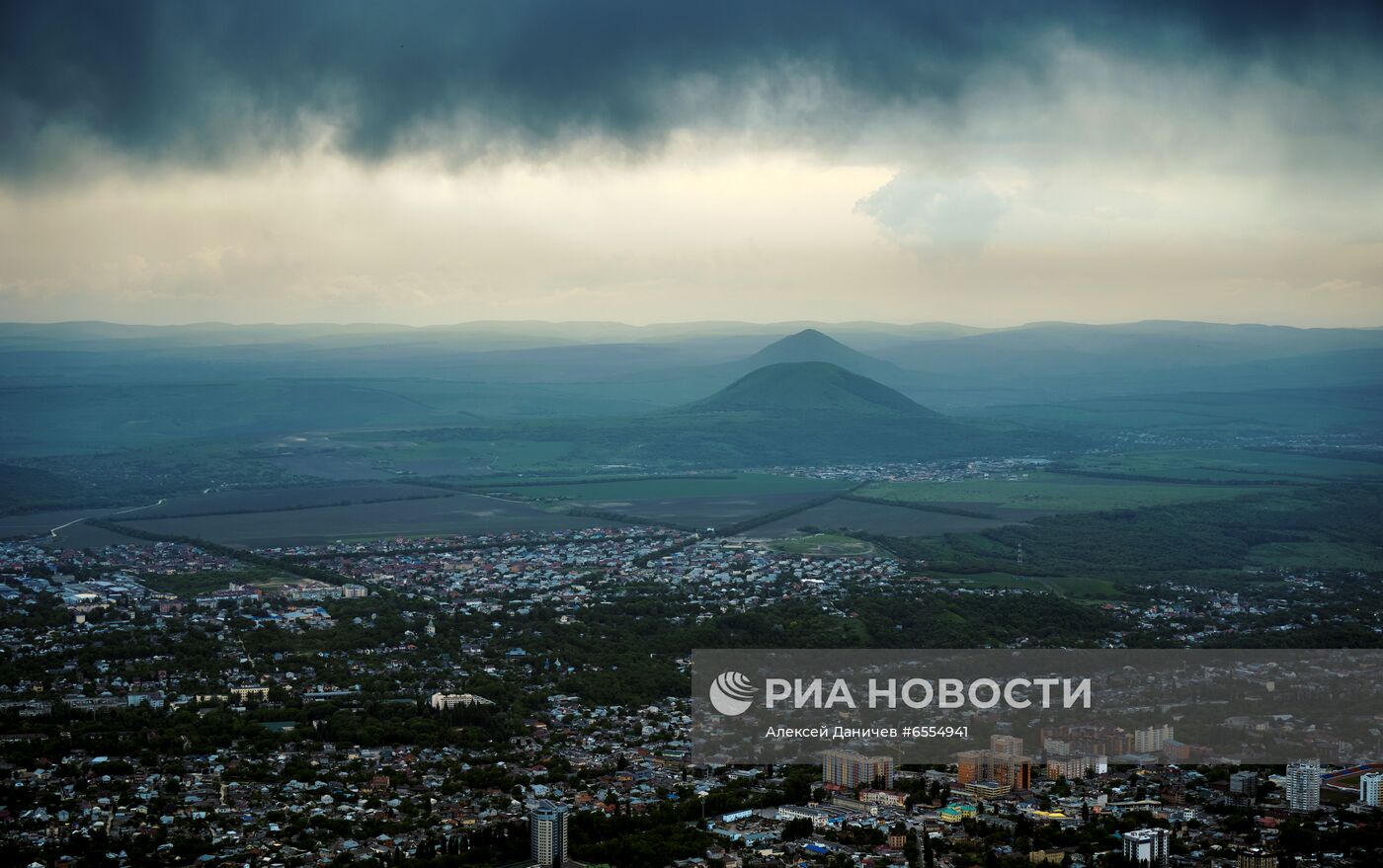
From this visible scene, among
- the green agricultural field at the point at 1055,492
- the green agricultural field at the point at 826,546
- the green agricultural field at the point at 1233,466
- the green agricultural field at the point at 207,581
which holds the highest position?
the green agricultural field at the point at 1233,466

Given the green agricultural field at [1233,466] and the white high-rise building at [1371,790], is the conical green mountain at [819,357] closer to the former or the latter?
the green agricultural field at [1233,466]

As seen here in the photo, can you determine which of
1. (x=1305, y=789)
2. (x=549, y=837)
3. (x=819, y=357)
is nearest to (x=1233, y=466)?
(x=1305, y=789)

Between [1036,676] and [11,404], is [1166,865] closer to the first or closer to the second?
[1036,676]

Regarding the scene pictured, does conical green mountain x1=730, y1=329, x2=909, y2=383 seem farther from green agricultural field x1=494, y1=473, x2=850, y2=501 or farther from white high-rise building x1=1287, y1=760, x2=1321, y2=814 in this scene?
white high-rise building x1=1287, y1=760, x2=1321, y2=814

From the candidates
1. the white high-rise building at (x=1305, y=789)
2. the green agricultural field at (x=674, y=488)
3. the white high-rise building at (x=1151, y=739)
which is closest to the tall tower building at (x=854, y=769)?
the white high-rise building at (x=1151, y=739)

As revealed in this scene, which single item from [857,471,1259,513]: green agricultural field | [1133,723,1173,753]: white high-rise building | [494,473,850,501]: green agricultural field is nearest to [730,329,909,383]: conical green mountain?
[494,473,850,501]: green agricultural field

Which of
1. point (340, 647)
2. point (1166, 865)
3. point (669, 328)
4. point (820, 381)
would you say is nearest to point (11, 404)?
Answer: point (820, 381)
